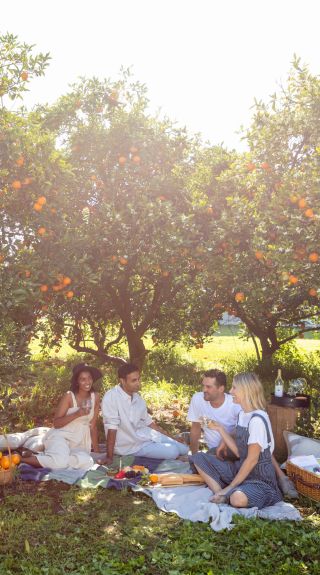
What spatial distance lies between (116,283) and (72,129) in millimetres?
2361

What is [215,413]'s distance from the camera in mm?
7062

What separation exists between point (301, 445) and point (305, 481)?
3.10 ft

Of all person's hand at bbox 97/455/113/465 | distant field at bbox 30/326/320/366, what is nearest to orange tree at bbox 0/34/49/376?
person's hand at bbox 97/455/113/465

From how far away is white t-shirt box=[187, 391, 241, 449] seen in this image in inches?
278

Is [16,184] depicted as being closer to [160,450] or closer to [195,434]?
[195,434]

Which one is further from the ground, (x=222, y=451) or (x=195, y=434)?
(x=195, y=434)

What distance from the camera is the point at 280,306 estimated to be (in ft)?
34.6

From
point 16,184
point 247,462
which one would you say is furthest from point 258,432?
point 16,184

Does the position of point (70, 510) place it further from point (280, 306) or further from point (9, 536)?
point (280, 306)

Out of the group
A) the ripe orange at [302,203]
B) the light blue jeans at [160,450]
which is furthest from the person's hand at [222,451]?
the ripe orange at [302,203]

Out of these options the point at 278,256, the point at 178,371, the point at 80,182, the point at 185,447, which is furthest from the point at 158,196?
the point at 178,371

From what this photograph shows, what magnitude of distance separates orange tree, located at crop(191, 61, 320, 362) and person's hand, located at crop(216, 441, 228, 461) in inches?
80.6

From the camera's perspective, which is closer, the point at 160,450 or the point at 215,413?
the point at 215,413

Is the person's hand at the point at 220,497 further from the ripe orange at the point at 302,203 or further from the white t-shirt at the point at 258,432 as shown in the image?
the ripe orange at the point at 302,203
